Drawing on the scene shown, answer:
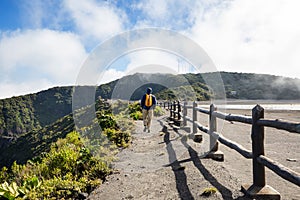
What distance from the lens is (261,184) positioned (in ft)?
13.6

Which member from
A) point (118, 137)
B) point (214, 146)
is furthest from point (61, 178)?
point (118, 137)

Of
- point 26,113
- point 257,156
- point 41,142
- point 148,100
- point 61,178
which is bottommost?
point 26,113

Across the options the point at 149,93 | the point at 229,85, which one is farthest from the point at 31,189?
the point at 229,85

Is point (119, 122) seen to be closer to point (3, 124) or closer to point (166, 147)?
point (166, 147)

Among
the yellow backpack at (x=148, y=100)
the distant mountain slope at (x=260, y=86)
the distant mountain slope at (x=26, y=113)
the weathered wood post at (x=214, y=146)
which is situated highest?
the distant mountain slope at (x=260, y=86)

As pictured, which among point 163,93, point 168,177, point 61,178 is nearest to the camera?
point 168,177

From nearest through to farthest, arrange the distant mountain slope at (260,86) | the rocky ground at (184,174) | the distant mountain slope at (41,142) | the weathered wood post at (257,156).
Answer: the weathered wood post at (257,156)
the rocky ground at (184,174)
the distant mountain slope at (41,142)
the distant mountain slope at (260,86)

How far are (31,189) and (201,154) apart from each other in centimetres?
414

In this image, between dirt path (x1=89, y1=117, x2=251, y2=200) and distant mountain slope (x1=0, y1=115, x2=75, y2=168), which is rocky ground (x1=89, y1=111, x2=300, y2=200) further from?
distant mountain slope (x1=0, y1=115, x2=75, y2=168)

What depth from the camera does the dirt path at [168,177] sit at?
4.76m

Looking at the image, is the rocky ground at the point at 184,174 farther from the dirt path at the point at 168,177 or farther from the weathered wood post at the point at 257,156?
the weathered wood post at the point at 257,156

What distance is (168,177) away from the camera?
5.70 metres

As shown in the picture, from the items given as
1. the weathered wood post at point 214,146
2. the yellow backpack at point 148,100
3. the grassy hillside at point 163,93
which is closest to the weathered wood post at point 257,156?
the weathered wood post at point 214,146

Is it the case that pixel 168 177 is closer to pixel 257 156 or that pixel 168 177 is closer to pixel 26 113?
pixel 257 156
